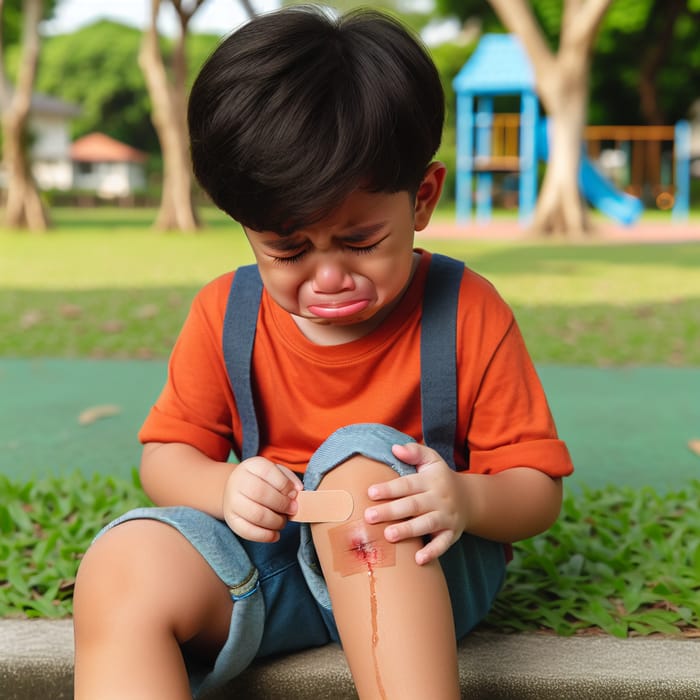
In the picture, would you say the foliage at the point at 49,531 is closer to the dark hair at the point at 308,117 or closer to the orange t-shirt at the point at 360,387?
the orange t-shirt at the point at 360,387

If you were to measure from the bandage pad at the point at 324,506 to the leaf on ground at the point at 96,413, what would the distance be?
1.82 metres

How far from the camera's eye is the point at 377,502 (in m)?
1.19

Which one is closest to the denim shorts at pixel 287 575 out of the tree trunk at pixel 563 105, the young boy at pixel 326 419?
the young boy at pixel 326 419

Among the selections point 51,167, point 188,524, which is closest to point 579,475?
point 188,524

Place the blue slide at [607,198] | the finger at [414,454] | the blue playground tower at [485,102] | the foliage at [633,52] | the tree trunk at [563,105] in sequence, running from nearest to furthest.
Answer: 1. the finger at [414,454]
2. the tree trunk at [563,105]
3. the blue slide at [607,198]
4. the blue playground tower at [485,102]
5. the foliage at [633,52]

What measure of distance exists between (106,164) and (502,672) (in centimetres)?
5362

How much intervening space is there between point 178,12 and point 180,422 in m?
13.7

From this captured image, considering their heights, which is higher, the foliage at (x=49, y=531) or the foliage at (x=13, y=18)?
the foliage at (x=13, y=18)

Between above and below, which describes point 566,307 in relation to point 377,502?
below

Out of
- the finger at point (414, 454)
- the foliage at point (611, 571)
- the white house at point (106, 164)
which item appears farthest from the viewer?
the white house at point (106, 164)

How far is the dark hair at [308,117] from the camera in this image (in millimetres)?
1229

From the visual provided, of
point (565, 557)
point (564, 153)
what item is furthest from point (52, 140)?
point (565, 557)

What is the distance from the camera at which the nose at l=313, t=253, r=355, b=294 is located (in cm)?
128

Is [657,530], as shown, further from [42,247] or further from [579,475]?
[42,247]
